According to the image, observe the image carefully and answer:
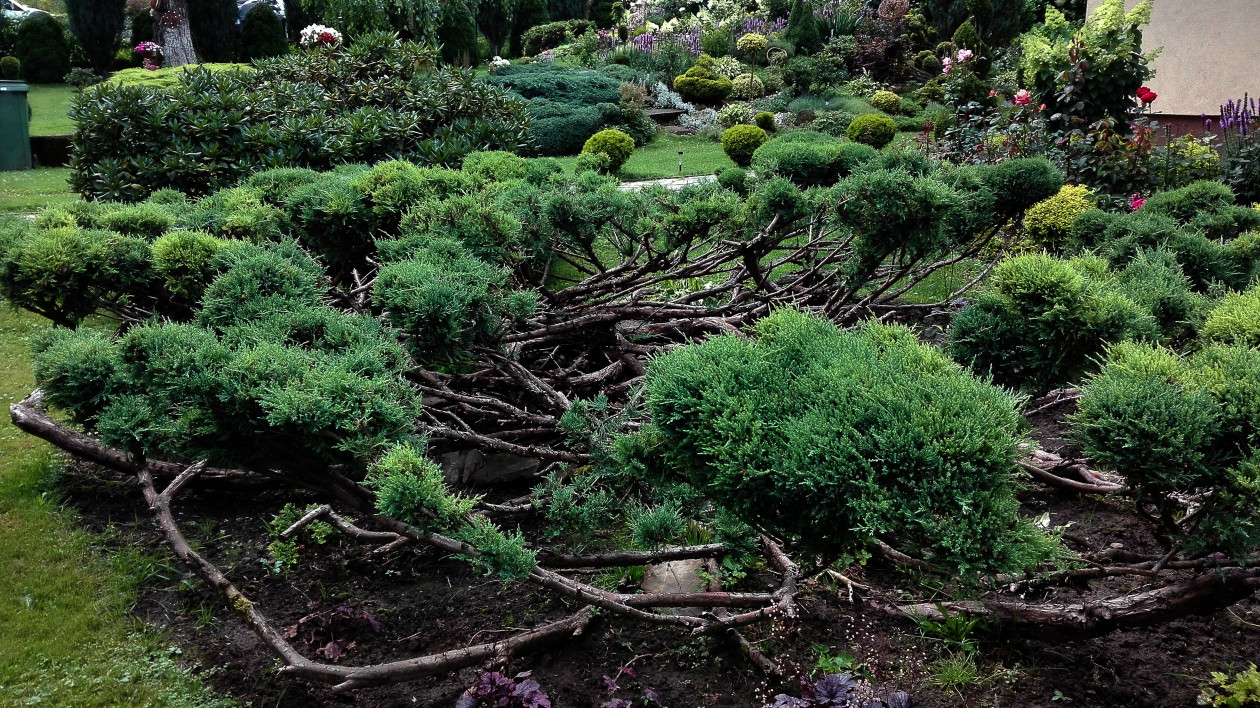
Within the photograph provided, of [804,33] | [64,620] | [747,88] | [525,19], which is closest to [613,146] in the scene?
[747,88]

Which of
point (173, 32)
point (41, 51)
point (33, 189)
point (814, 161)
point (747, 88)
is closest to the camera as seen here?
point (814, 161)

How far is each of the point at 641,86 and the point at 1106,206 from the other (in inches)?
496

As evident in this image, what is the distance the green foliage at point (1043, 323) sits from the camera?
2.68 metres

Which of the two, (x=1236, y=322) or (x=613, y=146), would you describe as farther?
(x=613, y=146)

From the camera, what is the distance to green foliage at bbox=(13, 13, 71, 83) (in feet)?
75.6

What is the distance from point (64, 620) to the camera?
122 inches

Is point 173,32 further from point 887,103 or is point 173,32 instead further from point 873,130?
point 887,103

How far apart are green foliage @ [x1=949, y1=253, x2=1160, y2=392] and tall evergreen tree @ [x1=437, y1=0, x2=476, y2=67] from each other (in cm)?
2103

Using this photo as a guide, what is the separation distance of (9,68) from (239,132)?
2171cm

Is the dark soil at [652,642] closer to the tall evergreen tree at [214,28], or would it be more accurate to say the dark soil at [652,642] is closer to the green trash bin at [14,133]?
the green trash bin at [14,133]

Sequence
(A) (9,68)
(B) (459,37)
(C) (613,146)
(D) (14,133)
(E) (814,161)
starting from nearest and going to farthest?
(E) (814,161), (C) (613,146), (D) (14,133), (B) (459,37), (A) (9,68)

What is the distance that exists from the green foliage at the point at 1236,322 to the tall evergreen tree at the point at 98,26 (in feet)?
89.5

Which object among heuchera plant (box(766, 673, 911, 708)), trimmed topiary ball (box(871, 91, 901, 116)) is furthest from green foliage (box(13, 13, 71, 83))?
heuchera plant (box(766, 673, 911, 708))

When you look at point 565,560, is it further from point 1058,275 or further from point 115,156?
point 115,156
